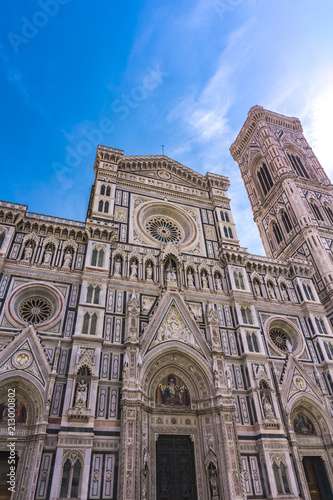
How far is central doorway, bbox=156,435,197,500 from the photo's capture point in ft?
47.5

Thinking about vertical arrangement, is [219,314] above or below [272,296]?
below

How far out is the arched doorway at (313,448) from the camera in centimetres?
1642

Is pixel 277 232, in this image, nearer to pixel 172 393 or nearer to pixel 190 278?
pixel 190 278

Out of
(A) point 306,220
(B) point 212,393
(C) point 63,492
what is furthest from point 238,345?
(A) point 306,220

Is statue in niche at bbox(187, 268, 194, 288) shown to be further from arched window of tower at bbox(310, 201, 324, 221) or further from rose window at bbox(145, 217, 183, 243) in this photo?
arched window of tower at bbox(310, 201, 324, 221)

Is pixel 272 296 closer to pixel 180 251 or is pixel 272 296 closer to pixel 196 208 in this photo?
pixel 180 251

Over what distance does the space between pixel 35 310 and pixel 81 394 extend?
16.3 ft

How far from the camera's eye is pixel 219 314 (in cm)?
1994

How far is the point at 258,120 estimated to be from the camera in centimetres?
4056

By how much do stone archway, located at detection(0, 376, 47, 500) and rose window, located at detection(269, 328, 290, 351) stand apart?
13908 mm

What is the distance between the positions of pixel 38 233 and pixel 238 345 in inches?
510

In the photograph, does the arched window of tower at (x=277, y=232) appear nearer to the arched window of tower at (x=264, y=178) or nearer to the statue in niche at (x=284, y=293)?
the arched window of tower at (x=264, y=178)

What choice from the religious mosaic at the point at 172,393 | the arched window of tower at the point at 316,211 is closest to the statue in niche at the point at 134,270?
the religious mosaic at the point at 172,393

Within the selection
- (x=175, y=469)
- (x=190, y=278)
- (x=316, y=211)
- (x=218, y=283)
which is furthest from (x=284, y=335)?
(x=316, y=211)
